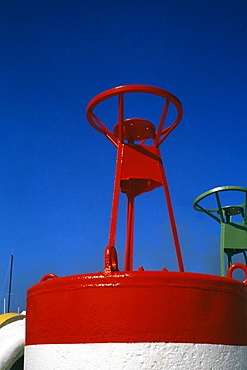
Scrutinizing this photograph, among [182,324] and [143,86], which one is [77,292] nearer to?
[182,324]

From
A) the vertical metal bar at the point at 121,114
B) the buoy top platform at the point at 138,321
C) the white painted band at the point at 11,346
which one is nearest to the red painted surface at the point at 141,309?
the buoy top platform at the point at 138,321

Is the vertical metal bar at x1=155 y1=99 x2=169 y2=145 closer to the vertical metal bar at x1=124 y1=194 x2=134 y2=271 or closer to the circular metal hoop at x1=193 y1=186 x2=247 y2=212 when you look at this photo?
the vertical metal bar at x1=124 y1=194 x2=134 y2=271

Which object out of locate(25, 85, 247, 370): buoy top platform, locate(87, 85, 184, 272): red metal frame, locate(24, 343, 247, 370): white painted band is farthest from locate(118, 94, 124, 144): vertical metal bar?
locate(24, 343, 247, 370): white painted band

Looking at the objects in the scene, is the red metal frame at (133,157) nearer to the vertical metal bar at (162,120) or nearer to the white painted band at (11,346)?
the vertical metal bar at (162,120)

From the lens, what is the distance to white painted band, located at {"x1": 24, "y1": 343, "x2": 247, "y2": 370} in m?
4.48

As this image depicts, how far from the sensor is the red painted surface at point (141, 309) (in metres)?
4.60

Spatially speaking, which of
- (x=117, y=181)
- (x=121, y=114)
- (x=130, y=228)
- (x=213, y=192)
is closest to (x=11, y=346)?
(x=130, y=228)

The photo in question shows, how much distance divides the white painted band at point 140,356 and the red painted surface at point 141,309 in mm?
65

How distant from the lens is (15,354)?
7.63 m

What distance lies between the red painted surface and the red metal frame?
4.94ft

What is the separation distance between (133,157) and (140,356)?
3.23 meters

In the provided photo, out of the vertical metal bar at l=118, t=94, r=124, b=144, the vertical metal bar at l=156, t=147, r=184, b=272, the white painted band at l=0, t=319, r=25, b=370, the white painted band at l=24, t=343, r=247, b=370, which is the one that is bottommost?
the white painted band at l=24, t=343, r=247, b=370

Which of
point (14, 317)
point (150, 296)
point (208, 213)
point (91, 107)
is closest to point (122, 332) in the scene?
point (150, 296)

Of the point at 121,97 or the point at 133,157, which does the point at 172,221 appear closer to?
the point at 133,157
